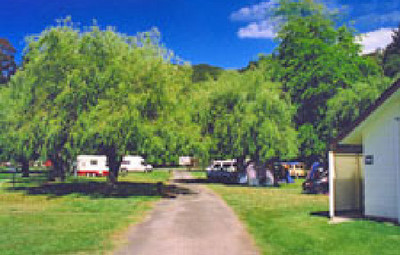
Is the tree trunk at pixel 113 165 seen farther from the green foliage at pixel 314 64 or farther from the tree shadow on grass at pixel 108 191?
the green foliage at pixel 314 64

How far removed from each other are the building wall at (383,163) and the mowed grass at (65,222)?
26.5ft

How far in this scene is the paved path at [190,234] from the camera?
10.7 m

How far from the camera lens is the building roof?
44.8 feet

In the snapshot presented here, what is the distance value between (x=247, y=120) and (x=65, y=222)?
2133 centimetres

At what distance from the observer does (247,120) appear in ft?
115

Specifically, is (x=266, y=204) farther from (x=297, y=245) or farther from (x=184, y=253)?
(x=184, y=253)

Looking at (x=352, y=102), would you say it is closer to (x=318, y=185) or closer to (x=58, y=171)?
(x=318, y=185)

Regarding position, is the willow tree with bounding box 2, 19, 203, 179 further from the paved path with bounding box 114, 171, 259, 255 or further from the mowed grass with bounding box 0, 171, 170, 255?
the paved path with bounding box 114, 171, 259, 255

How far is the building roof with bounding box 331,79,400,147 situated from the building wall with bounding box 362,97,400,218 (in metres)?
0.28

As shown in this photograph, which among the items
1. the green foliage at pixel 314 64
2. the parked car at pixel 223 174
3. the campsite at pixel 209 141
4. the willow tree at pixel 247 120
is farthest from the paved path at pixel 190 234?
the green foliage at pixel 314 64

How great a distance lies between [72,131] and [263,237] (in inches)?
591

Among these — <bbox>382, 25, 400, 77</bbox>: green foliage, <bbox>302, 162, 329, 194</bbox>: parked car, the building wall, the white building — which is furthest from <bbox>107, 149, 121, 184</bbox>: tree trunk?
<bbox>382, 25, 400, 77</bbox>: green foliage

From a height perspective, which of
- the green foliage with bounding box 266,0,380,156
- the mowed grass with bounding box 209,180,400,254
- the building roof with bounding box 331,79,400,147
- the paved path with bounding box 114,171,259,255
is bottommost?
the paved path with bounding box 114,171,259,255

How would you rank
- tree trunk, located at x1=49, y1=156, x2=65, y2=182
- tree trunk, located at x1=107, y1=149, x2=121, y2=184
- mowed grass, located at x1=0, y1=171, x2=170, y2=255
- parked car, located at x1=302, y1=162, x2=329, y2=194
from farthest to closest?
tree trunk, located at x1=49, y1=156, x2=65, y2=182 < tree trunk, located at x1=107, y1=149, x2=121, y2=184 < parked car, located at x1=302, y1=162, x2=329, y2=194 < mowed grass, located at x1=0, y1=171, x2=170, y2=255
